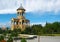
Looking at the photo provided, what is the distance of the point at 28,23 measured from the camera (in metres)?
42.2

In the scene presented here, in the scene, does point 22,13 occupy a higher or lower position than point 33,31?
higher

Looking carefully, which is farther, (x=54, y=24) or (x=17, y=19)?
(x=17, y=19)

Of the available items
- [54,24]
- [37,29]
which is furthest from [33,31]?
[54,24]

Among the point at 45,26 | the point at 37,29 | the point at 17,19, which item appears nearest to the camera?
the point at 37,29

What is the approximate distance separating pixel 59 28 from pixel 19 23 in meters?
8.65

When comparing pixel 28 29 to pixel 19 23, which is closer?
pixel 28 29

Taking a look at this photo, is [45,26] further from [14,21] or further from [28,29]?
[14,21]

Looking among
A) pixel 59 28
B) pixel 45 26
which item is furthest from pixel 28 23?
pixel 59 28

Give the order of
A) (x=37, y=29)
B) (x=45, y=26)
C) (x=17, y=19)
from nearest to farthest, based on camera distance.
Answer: (x=37, y=29)
(x=45, y=26)
(x=17, y=19)

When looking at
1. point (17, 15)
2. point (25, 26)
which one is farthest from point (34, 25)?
point (17, 15)

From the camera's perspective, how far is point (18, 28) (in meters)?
41.8

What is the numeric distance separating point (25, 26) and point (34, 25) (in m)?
1.69

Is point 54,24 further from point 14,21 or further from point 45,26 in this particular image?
point 14,21

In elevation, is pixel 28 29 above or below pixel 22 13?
below
